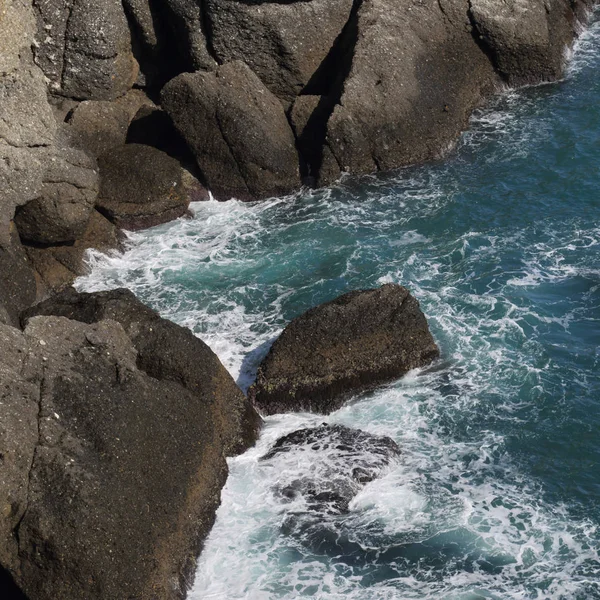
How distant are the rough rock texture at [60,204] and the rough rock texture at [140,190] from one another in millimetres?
1618

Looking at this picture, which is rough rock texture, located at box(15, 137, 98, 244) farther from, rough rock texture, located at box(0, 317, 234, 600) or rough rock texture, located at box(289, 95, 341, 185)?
rough rock texture, located at box(0, 317, 234, 600)

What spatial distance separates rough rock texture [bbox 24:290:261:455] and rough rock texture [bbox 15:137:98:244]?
199 inches

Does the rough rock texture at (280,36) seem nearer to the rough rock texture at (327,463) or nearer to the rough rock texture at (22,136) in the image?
the rough rock texture at (22,136)

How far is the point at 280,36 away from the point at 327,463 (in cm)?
1492

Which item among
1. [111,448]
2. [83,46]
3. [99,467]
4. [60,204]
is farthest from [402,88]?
[99,467]

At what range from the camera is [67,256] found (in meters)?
24.8

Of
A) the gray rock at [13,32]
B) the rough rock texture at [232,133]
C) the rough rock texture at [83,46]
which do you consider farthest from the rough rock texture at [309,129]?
the gray rock at [13,32]

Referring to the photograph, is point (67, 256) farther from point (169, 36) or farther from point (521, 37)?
point (521, 37)

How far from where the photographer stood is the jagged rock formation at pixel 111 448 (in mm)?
15312

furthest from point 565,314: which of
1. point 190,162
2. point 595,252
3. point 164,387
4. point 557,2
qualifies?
point 557,2

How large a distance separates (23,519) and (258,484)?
4.45 m

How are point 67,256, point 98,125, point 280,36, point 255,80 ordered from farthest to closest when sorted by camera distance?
point 280,36 < point 255,80 < point 98,125 < point 67,256

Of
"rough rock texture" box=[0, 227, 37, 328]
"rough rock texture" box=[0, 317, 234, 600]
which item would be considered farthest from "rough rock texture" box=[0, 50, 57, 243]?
"rough rock texture" box=[0, 317, 234, 600]

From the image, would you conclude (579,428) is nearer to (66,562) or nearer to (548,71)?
(66,562)
